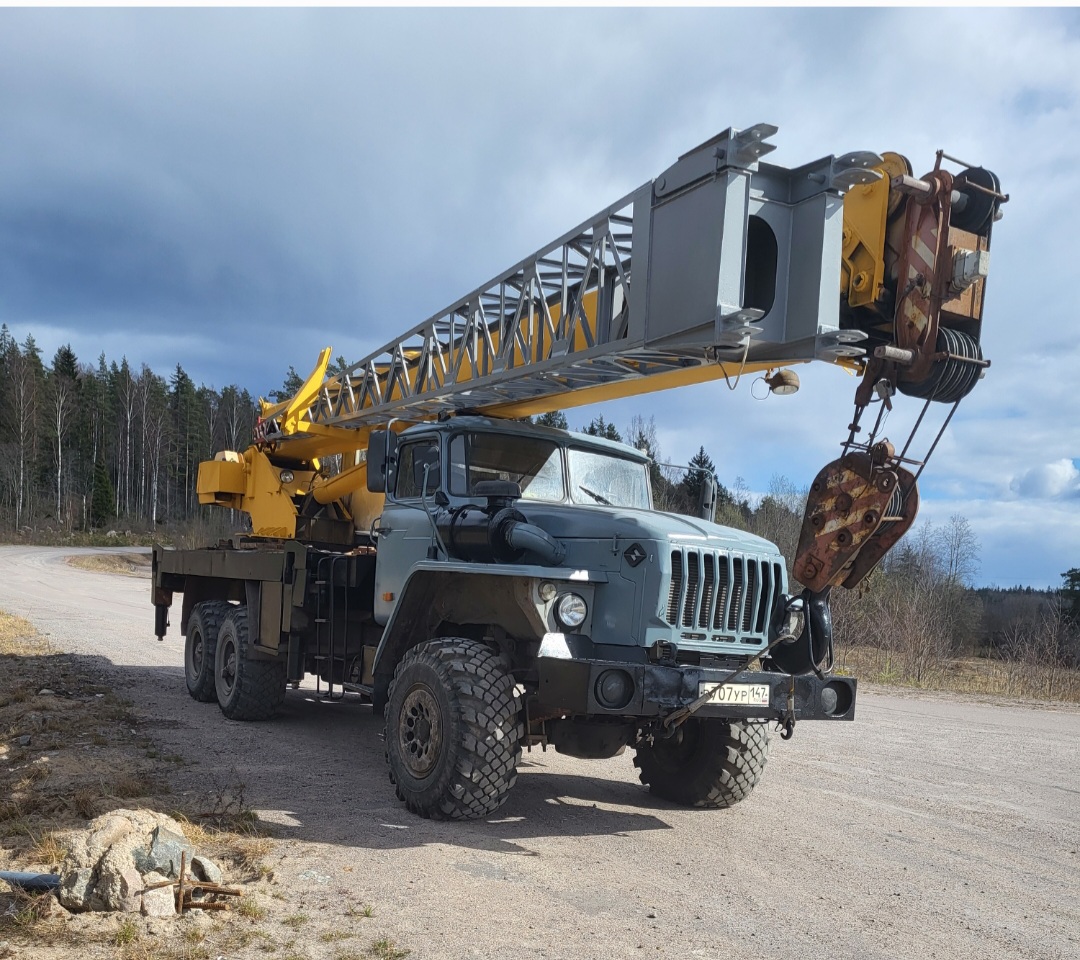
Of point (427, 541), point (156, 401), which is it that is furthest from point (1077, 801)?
point (156, 401)

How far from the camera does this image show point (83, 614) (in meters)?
19.0

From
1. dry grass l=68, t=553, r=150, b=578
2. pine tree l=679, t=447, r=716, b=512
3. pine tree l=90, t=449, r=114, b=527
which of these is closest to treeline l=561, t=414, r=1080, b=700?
pine tree l=679, t=447, r=716, b=512

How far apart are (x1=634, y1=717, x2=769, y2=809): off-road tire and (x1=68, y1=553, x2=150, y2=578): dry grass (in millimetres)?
33947

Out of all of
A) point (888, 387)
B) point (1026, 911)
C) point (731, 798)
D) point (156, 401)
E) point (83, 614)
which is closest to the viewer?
point (1026, 911)

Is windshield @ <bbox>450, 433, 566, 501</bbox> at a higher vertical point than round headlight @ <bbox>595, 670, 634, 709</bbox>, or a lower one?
higher

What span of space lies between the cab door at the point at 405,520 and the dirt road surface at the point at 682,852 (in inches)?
55.1

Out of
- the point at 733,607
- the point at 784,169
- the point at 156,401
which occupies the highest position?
the point at 156,401

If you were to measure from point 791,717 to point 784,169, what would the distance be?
3207 mm

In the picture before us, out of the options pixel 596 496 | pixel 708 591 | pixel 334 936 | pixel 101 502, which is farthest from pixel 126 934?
pixel 101 502

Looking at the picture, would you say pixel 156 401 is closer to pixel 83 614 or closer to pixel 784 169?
pixel 83 614

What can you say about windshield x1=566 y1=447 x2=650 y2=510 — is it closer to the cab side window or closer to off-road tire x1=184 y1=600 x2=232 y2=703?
the cab side window

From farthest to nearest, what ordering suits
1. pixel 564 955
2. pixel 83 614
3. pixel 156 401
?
pixel 156 401 < pixel 83 614 < pixel 564 955

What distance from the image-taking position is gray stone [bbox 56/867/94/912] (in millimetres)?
3994

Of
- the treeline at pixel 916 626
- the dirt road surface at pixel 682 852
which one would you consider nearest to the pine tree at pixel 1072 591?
the treeline at pixel 916 626
